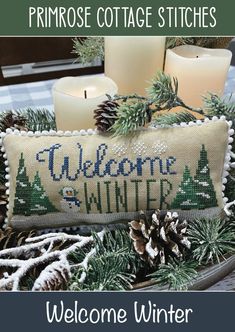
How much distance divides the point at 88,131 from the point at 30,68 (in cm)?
73

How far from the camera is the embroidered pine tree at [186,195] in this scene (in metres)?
0.40

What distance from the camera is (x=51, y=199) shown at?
403mm

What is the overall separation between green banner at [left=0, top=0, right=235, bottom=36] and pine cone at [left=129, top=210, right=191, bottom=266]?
19cm

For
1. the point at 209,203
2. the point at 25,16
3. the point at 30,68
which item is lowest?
the point at 30,68

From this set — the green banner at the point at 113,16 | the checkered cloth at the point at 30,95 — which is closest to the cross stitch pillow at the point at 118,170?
the green banner at the point at 113,16

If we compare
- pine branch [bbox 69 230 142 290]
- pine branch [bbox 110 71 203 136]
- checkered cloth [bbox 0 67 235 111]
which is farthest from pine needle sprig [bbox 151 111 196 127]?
checkered cloth [bbox 0 67 235 111]

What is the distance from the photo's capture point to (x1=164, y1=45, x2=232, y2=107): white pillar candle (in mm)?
458

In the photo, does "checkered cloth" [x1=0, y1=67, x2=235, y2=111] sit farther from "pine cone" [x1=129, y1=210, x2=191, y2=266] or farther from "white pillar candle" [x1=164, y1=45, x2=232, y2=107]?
"pine cone" [x1=129, y1=210, x2=191, y2=266]

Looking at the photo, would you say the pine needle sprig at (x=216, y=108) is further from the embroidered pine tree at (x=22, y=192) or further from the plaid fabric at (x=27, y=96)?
the plaid fabric at (x=27, y=96)

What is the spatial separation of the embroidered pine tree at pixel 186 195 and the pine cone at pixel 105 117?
80mm

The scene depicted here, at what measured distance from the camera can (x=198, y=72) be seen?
0.46m

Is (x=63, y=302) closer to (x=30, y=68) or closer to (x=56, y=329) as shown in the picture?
(x=56, y=329)

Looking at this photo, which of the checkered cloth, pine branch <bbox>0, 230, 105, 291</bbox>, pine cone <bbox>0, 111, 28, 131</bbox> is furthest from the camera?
the checkered cloth

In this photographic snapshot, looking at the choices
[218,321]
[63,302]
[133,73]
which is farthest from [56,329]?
[133,73]
